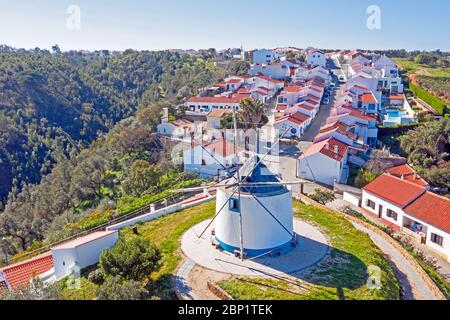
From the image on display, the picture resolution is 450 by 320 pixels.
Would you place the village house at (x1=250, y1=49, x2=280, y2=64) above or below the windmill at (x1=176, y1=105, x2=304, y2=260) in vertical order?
above

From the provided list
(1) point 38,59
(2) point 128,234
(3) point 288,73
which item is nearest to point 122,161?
(2) point 128,234

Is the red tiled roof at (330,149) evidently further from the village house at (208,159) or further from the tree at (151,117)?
the tree at (151,117)

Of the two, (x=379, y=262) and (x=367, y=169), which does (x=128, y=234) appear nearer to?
(x=379, y=262)

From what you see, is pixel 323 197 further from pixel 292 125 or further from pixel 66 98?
pixel 66 98

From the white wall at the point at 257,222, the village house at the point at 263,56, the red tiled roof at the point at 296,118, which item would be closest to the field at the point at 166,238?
the white wall at the point at 257,222

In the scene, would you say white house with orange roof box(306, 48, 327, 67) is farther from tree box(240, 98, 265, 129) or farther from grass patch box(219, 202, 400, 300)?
grass patch box(219, 202, 400, 300)

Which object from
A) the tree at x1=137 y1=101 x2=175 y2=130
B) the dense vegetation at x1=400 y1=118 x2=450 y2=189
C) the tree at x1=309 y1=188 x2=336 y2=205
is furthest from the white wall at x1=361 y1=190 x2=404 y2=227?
the tree at x1=137 y1=101 x2=175 y2=130

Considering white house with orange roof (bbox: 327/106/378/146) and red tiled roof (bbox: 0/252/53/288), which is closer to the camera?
red tiled roof (bbox: 0/252/53/288)
